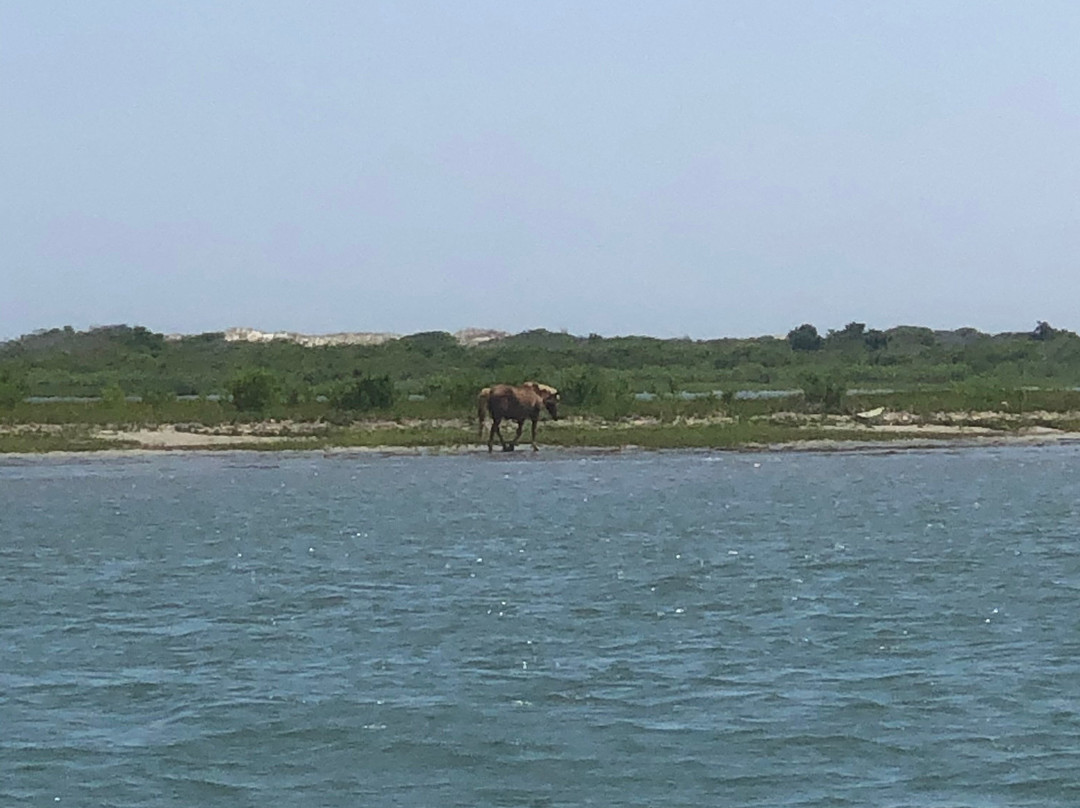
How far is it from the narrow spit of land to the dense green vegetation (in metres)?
1.15

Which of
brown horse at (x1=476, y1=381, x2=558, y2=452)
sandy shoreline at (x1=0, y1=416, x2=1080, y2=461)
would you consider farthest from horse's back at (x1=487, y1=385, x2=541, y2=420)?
sandy shoreline at (x1=0, y1=416, x2=1080, y2=461)

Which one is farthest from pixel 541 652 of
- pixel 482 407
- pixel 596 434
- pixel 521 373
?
pixel 521 373

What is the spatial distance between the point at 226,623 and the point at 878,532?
10.6m

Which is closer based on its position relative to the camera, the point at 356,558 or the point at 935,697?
the point at 935,697

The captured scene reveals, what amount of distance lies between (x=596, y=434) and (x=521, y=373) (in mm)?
10773

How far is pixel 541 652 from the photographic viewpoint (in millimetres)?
15711

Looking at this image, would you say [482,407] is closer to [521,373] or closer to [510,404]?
[510,404]

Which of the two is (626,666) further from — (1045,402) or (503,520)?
(1045,402)

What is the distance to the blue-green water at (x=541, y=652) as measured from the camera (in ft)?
38.9

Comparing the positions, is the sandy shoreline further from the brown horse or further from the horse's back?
the horse's back

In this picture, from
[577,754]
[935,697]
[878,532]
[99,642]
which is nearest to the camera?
[577,754]

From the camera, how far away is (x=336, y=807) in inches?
441

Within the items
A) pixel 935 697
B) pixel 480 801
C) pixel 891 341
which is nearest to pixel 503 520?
pixel 935 697

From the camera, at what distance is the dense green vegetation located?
44.1 m
